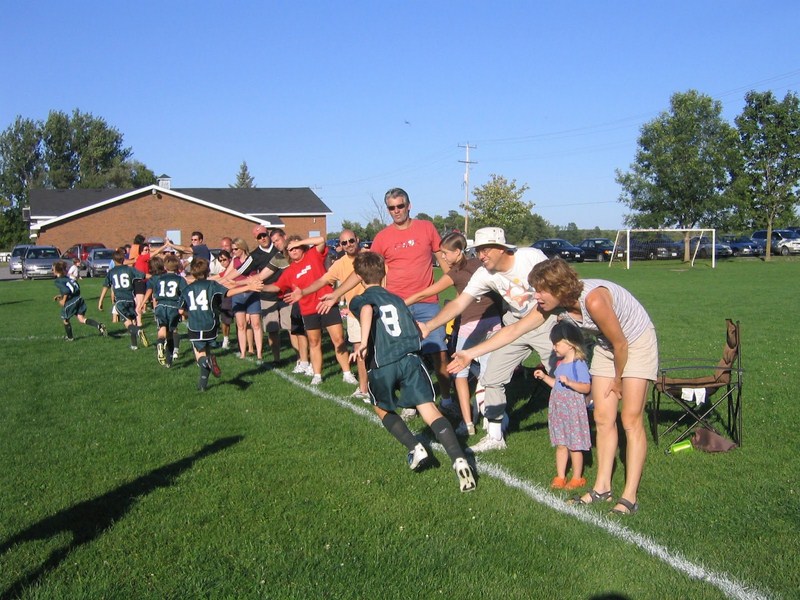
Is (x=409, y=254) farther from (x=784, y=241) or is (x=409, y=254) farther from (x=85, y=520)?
(x=784, y=241)

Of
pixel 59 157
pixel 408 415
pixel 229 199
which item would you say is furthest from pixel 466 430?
pixel 59 157

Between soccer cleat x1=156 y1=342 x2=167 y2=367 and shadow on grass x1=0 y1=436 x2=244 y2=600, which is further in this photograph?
soccer cleat x1=156 y1=342 x2=167 y2=367

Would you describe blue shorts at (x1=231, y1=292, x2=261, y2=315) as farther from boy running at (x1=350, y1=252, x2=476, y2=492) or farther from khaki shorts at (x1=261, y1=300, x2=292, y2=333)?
boy running at (x1=350, y1=252, x2=476, y2=492)

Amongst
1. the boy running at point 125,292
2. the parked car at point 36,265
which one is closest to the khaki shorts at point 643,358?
the boy running at point 125,292

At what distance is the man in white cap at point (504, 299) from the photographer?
6.34 meters

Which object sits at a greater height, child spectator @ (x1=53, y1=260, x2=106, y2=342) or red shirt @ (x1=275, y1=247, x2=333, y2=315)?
red shirt @ (x1=275, y1=247, x2=333, y2=315)

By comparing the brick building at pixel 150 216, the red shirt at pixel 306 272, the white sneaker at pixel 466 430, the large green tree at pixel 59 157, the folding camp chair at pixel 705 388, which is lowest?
the white sneaker at pixel 466 430

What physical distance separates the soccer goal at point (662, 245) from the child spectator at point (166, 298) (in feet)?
128

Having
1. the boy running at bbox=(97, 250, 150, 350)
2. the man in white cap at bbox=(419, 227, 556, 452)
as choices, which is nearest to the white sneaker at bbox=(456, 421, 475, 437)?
the man in white cap at bbox=(419, 227, 556, 452)

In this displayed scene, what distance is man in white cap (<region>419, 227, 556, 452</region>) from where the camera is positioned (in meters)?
6.34

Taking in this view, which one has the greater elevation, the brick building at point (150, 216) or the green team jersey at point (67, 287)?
the brick building at point (150, 216)

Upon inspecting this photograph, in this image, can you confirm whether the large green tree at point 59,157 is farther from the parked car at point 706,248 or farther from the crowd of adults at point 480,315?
the crowd of adults at point 480,315

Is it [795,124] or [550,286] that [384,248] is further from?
[795,124]

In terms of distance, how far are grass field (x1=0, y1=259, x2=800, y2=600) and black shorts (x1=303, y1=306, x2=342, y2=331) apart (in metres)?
1.20
